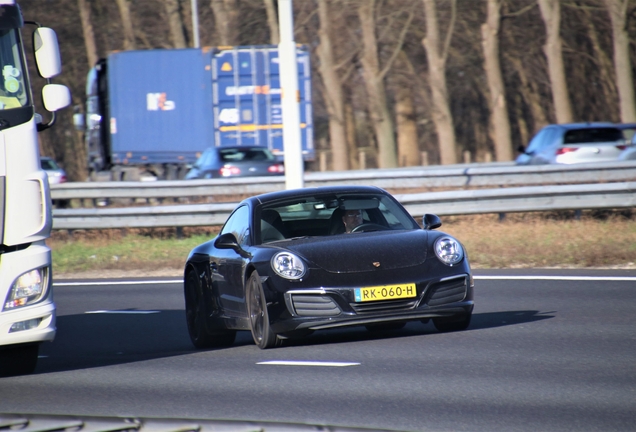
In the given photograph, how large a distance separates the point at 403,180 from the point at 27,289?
14230 mm

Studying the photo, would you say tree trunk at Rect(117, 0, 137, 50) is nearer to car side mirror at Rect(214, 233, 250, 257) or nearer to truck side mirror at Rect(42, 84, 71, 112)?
car side mirror at Rect(214, 233, 250, 257)

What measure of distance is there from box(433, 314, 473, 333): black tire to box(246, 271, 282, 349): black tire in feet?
4.47

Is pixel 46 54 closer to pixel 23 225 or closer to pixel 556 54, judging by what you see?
pixel 23 225

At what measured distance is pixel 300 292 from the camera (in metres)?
8.70

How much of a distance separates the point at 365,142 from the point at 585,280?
5223 cm

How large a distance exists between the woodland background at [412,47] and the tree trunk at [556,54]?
0.10ft

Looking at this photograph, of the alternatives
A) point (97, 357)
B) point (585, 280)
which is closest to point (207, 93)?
point (585, 280)

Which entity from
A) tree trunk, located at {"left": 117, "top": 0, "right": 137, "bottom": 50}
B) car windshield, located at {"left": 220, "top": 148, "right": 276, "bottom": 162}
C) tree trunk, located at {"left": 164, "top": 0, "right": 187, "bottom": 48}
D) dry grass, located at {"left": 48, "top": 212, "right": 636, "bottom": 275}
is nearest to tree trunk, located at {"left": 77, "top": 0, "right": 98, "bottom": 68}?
tree trunk, located at {"left": 117, "top": 0, "right": 137, "bottom": 50}

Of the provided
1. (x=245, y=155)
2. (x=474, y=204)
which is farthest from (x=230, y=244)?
(x=245, y=155)

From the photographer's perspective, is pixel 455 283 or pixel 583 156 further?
pixel 583 156

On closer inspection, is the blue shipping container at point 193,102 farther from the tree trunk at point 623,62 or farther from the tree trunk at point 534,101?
the tree trunk at point 534,101

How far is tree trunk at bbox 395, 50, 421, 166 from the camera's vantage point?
140 feet

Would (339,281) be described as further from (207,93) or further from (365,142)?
(365,142)

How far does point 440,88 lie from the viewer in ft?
122
